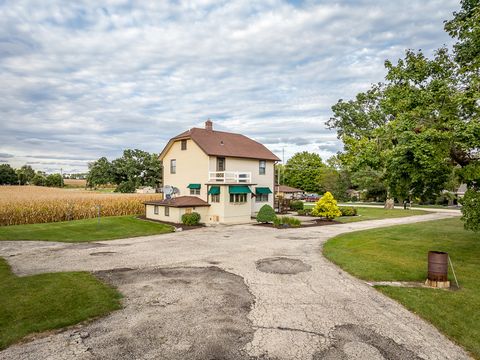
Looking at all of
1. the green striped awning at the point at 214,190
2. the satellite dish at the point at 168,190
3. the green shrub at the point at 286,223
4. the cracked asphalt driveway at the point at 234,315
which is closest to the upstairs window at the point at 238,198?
the green striped awning at the point at 214,190

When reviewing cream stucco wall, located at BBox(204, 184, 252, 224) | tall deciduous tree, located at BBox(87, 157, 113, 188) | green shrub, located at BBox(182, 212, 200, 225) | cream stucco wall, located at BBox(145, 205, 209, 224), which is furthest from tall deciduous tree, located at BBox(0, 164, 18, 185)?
cream stucco wall, located at BBox(204, 184, 252, 224)

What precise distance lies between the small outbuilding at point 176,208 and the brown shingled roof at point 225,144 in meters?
4.73

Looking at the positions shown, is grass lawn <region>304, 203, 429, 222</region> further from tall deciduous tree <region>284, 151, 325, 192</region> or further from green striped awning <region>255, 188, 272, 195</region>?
tall deciduous tree <region>284, 151, 325, 192</region>

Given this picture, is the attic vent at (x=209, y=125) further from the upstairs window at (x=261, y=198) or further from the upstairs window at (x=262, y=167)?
the upstairs window at (x=261, y=198)

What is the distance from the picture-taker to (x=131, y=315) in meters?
8.14

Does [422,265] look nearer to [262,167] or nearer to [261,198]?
[261,198]

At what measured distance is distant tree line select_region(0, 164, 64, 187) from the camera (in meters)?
103

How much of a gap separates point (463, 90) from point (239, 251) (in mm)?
12086

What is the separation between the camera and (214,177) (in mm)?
28781

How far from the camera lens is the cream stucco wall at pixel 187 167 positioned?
29625mm

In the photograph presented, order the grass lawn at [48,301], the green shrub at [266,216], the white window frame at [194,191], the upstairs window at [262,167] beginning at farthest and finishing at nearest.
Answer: the upstairs window at [262,167]
the white window frame at [194,191]
the green shrub at [266,216]
the grass lawn at [48,301]

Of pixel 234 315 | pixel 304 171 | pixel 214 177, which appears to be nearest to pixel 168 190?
pixel 214 177

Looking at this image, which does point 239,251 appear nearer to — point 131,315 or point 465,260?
point 131,315

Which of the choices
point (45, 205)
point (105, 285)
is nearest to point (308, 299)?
point (105, 285)
